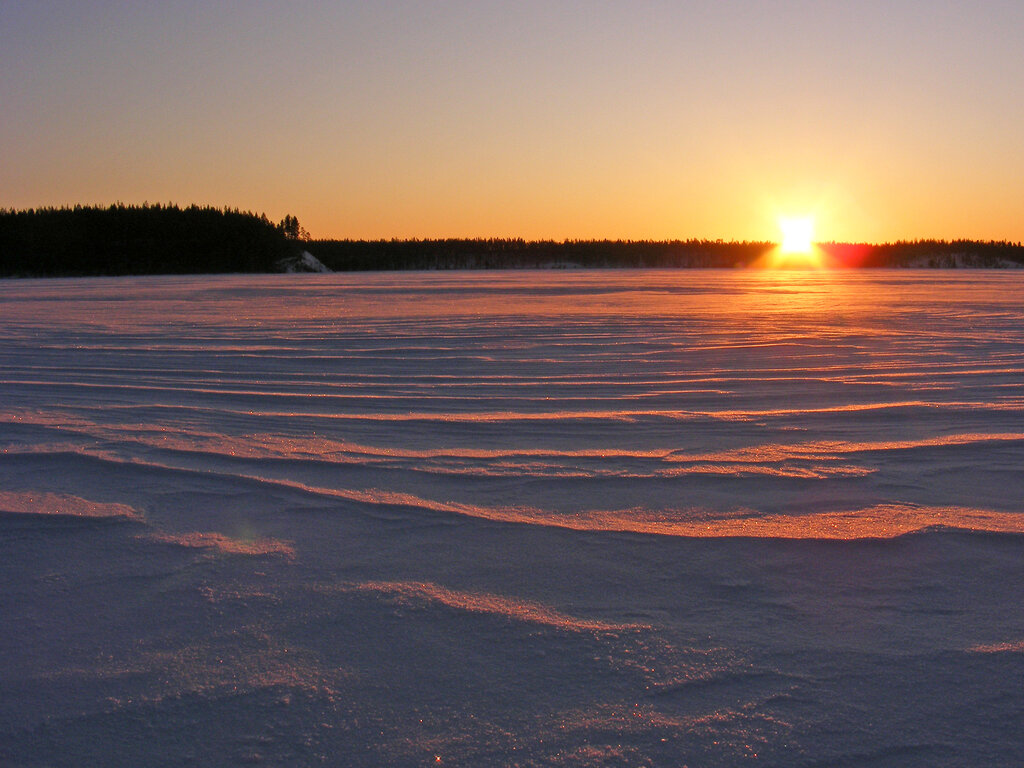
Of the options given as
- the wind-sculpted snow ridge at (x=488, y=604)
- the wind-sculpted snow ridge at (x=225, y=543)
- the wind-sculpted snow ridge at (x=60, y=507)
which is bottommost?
the wind-sculpted snow ridge at (x=488, y=604)

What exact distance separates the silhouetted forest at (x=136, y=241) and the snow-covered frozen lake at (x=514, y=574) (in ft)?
126

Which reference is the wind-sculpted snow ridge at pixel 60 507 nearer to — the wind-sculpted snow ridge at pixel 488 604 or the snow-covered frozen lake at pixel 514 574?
the snow-covered frozen lake at pixel 514 574

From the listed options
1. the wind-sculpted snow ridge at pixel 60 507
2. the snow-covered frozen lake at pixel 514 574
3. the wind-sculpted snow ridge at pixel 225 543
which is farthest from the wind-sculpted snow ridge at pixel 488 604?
the wind-sculpted snow ridge at pixel 60 507

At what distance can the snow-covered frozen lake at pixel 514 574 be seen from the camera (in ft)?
4.97

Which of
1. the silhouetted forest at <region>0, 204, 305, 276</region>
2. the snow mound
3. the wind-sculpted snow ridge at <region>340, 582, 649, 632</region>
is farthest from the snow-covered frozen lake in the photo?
the silhouetted forest at <region>0, 204, 305, 276</region>

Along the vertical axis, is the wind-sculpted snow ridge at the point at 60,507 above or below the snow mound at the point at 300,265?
below

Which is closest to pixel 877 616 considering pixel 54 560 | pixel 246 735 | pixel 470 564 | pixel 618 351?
pixel 470 564

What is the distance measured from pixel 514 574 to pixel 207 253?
42525mm

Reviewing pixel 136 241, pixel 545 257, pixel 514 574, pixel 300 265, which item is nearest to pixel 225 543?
pixel 514 574

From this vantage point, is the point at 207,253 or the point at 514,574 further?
the point at 207,253

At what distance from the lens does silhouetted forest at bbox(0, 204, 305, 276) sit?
128ft

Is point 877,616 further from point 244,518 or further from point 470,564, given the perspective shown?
point 244,518

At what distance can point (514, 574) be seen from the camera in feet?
7.16

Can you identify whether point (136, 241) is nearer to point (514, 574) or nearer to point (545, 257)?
point (545, 257)
